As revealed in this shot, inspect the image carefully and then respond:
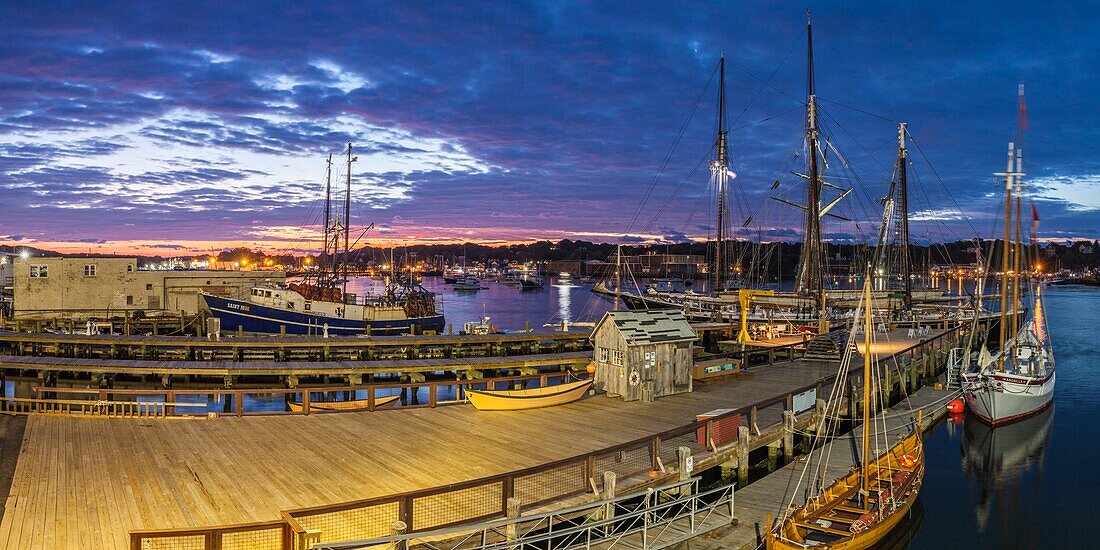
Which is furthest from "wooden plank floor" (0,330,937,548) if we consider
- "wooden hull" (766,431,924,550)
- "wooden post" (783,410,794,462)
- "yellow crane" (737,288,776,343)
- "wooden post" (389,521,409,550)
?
"yellow crane" (737,288,776,343)

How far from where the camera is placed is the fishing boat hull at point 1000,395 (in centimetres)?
2875

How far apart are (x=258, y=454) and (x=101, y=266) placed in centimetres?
4873

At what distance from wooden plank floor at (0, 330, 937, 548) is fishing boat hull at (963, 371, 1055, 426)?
16002 millimetres

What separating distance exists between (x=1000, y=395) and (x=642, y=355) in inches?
724

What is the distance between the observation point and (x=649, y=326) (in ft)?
72.1

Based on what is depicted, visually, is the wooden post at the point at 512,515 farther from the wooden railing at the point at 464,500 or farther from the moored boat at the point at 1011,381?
the moored boat at the point at 1011,381

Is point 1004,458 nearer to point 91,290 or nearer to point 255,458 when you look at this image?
point 255,458

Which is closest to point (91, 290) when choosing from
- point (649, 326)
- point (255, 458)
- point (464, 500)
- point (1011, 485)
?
point (255, 458)

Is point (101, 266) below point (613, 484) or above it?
above

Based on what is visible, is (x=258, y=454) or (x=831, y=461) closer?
(x=258, y=454)

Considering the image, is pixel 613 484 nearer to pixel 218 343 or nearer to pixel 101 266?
pixel 218 343

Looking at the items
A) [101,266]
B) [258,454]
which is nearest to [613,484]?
[258,454]

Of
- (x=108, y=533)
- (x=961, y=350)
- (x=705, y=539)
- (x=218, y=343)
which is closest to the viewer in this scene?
(x=108, y=533)

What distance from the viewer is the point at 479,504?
1207 cm
